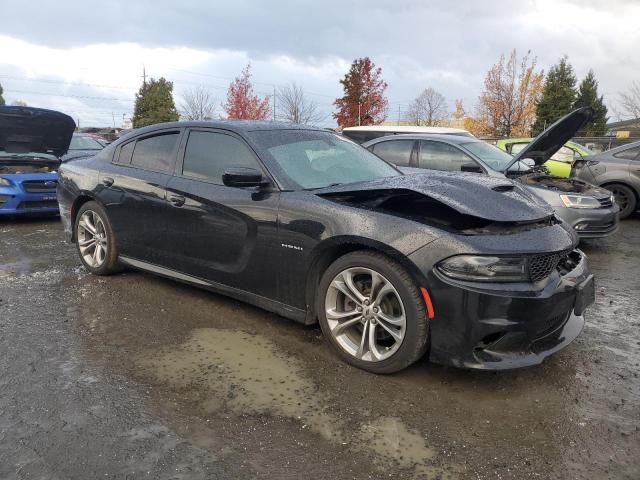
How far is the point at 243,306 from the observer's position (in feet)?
14.3

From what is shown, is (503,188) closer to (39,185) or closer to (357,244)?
(357,244)

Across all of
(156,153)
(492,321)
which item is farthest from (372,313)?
(156,153)

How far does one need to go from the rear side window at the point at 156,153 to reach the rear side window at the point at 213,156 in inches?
8.3

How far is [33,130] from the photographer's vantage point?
7.91 meters

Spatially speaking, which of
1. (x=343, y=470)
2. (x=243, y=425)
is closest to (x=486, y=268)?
(x=343, y=470)

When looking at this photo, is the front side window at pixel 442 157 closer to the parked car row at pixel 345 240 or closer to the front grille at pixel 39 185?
the parked car row at pixel 345 240

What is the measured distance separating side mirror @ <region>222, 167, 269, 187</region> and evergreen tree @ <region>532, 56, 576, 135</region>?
34.2 m

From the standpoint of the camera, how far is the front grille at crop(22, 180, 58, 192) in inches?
314

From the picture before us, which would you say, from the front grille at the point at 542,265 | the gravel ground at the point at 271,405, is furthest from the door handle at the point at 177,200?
the front grille at the point at 542,265

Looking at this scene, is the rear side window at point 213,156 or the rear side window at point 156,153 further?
the rear side window at point 156,153

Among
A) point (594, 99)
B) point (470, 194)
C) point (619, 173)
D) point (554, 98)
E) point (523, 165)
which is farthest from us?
point (594, 99)

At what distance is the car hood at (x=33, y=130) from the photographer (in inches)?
296

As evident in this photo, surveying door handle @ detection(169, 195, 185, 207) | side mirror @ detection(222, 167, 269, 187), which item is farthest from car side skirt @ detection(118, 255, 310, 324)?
side mirror @ detection(222, 167, 269, 187)

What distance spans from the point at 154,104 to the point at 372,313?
41.8 metres
